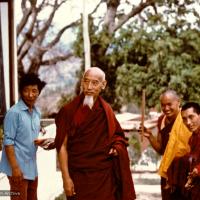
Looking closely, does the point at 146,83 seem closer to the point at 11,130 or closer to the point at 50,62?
the point at 50,62

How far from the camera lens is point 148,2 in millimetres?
7637

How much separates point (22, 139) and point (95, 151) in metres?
0.48

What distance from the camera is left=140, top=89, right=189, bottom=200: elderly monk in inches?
123

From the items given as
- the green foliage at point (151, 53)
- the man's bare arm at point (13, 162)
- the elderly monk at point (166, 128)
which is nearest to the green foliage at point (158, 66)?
the green foliage at point (151, 53)

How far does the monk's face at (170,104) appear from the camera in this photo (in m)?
3.13

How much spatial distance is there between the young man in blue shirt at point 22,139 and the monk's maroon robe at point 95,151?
31 centimetres

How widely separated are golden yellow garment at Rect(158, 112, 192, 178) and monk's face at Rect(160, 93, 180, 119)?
2.8 inches

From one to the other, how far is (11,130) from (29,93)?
25 cm

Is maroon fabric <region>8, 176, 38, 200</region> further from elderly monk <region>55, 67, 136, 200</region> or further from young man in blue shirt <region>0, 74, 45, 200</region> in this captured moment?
elderly monk <region>55, 67, 136, 200</region>

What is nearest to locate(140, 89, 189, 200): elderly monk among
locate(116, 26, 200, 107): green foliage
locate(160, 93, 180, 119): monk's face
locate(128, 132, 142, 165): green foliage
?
locate(160, 93, 180, 119): monk's face

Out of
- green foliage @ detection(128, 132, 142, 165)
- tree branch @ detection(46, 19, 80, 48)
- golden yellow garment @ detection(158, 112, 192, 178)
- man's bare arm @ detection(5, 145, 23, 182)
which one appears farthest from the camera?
tree branch @ detection(46, 19, 80, 48)

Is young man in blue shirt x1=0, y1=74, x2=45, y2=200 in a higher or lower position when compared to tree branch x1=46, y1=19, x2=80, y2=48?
lower

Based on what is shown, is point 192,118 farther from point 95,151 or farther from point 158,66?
point 158,66

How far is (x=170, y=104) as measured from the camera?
124 inches
